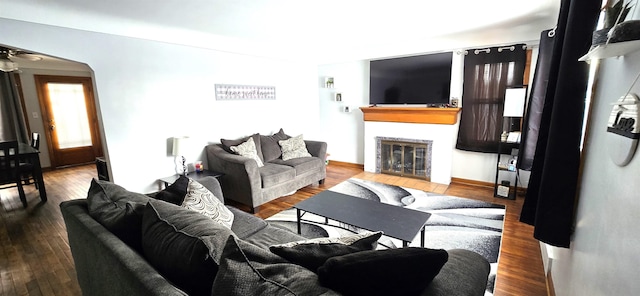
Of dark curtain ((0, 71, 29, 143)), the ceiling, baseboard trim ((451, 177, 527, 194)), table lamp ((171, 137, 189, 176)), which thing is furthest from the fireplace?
dark curtain ((0, 71, 29, 143))

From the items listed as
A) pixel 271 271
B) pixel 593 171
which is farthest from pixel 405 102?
pixel 271 271

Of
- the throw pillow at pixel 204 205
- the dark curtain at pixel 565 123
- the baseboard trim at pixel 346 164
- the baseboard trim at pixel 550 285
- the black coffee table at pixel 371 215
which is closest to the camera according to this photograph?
the dark curtain at pixel 565 123

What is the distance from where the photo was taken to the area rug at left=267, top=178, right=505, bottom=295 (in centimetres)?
247

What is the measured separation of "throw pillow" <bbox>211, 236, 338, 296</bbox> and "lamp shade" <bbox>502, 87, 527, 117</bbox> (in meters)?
3.49

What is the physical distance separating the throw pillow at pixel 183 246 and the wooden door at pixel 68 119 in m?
6.30

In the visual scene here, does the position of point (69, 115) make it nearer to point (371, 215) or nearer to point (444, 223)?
point (371, 215)

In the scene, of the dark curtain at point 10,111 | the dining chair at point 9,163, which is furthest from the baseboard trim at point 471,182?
the dark curtain at point 10,111

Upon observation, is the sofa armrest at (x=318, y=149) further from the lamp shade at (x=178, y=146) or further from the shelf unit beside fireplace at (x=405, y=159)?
the lamp shade at (x=178, y=146)

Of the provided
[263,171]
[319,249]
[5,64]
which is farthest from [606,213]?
[5,64]

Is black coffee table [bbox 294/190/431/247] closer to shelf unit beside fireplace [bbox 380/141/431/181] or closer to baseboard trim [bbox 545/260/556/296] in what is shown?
baseboard trim [bbox 545/260/556/296]

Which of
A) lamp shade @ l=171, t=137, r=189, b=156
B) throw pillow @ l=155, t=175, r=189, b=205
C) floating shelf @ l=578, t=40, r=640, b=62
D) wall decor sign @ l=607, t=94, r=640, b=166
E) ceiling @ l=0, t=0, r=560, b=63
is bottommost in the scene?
throw pillow @ l=155, t=175, r=189, b=205

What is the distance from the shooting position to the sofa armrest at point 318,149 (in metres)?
4.35

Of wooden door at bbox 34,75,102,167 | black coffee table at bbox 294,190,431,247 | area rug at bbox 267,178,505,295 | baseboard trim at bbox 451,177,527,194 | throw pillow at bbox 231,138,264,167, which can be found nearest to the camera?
black coffee table at bbox 294,190,431,247

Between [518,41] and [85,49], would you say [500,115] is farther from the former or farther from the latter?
[85,49]
